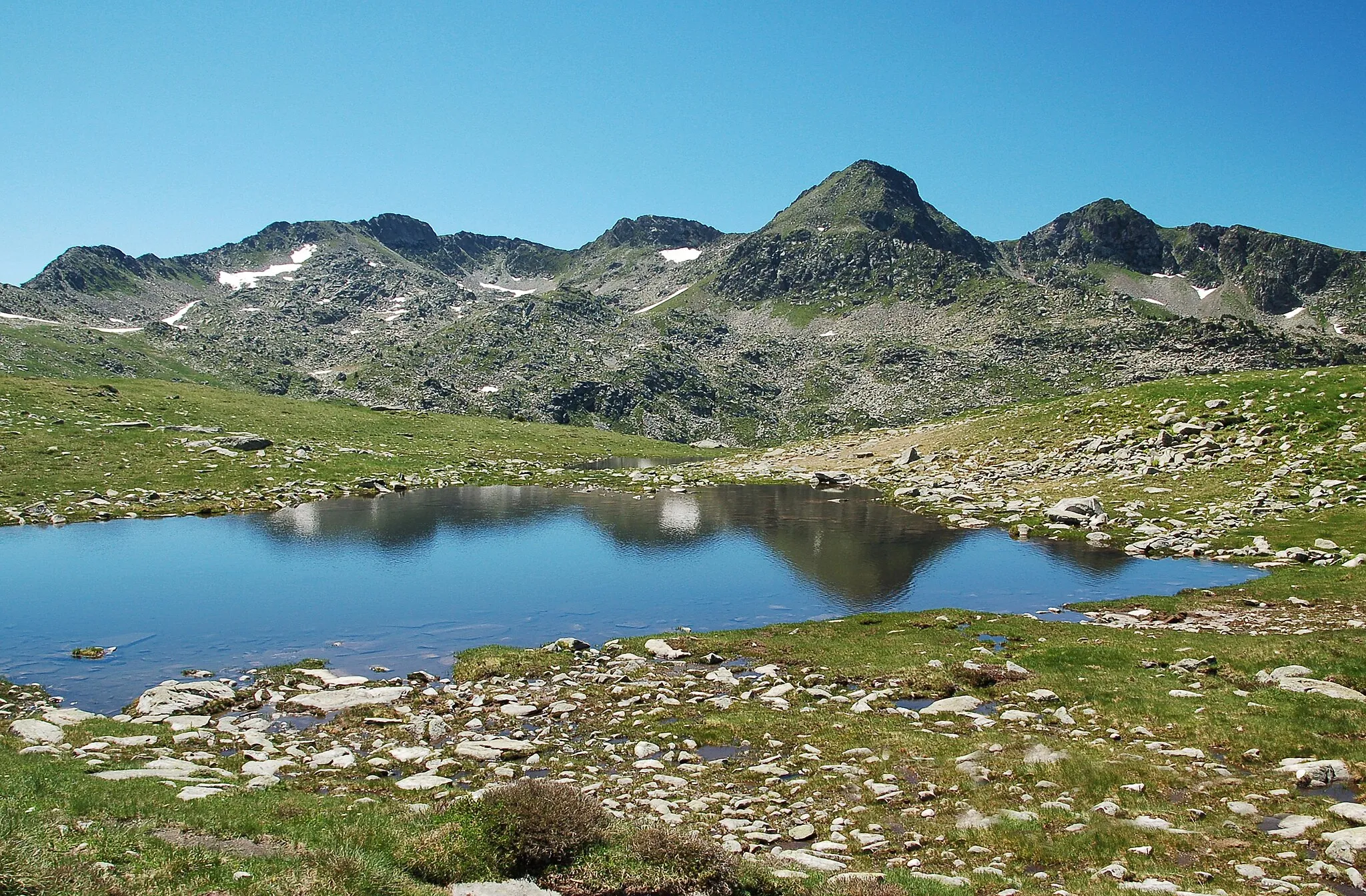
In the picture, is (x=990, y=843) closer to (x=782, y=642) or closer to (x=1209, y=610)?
(x=782, y=642)

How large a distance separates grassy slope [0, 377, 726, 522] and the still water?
8506 mm

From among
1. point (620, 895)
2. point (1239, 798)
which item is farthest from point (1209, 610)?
point (620, 895)

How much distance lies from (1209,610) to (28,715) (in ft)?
136

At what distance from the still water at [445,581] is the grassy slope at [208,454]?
851 centimetres

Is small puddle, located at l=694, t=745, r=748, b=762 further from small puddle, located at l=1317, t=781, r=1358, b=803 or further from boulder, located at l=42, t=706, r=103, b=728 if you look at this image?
boulder, located at l=42, t=706, r=103, b=728

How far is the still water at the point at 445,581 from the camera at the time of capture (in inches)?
1158

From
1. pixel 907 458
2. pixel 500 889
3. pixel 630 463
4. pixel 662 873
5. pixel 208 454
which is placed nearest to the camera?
pixel 500 889

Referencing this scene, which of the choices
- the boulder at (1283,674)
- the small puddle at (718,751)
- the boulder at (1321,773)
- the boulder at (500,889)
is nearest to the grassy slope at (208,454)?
the small puddle at (718,751)

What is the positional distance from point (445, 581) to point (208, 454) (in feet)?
164

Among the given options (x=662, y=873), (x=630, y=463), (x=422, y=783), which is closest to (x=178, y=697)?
(x=422, y=783)

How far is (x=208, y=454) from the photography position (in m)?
75.9

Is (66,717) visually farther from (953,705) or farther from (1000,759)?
(953,705)

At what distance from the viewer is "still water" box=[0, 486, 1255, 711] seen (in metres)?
29.4

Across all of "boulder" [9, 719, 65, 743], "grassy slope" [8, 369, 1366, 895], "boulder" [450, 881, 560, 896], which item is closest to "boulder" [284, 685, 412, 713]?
"grassy slope" [8, 369, 1366, 895]
